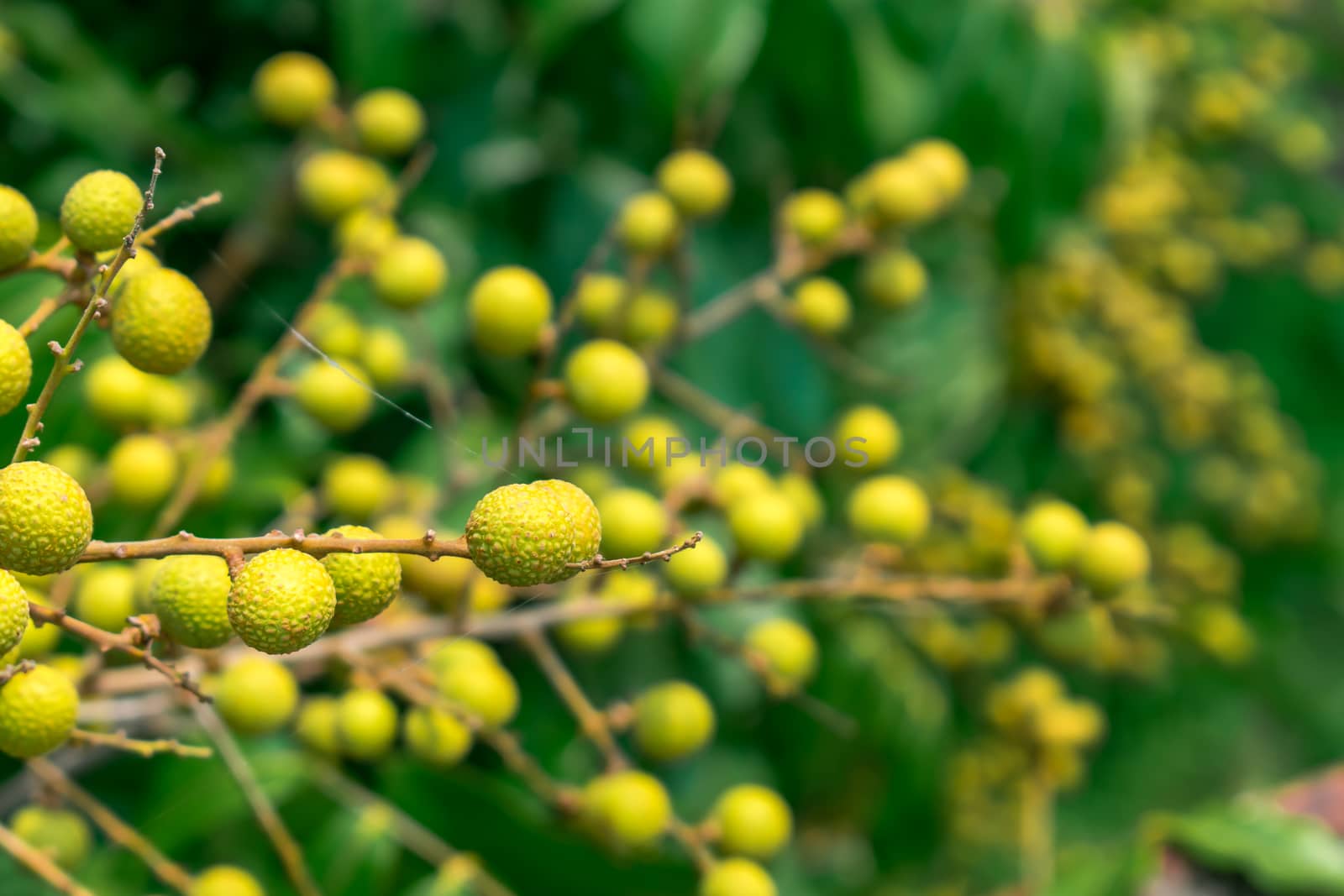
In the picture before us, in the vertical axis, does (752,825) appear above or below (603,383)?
below

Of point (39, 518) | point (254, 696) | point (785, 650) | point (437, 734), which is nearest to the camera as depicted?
point (39, 518)

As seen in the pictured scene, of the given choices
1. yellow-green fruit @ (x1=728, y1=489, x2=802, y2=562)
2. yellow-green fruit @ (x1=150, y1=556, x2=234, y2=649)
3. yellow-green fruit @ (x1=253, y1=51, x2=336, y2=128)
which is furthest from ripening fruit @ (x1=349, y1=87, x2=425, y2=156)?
yellow-green fruit @ (x1=150, y1=556, x2=234, y2=649)

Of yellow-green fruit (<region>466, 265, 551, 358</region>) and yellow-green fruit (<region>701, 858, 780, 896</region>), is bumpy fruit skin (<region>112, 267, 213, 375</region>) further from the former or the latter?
yellow-green fruit (<region>701, 858, 780, 896</region>)

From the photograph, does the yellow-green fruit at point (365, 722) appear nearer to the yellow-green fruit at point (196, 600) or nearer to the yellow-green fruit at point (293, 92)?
the yellow-green fruit at point (196, 600)

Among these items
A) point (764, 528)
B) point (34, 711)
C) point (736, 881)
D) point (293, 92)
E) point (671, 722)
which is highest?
point (293, 92)

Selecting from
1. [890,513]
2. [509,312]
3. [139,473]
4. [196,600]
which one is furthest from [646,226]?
[196,600]

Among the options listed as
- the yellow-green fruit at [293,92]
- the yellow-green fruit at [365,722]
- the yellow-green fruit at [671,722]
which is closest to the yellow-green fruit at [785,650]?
the yellow-green fruit at [671,722]

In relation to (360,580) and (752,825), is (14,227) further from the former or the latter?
(752,825)

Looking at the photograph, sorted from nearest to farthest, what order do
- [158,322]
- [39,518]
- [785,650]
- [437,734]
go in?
[39,518] → [158,322] → [437,734] → [785,650]
